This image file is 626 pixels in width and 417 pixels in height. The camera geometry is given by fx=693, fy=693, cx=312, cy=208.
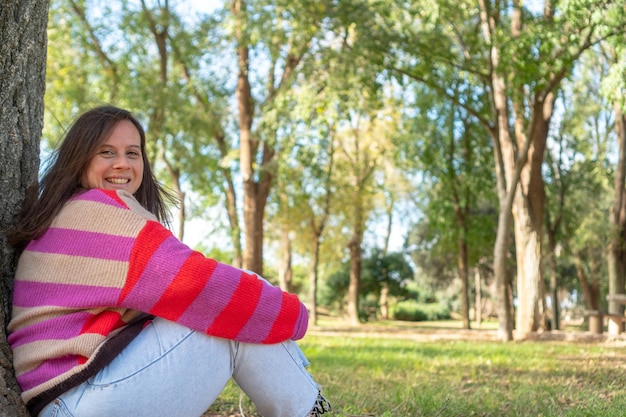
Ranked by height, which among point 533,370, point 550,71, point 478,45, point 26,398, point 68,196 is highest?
point 478,45

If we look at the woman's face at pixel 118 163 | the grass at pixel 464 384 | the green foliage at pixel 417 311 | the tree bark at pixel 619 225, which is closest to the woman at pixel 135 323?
the woman's face at pixel 118 163

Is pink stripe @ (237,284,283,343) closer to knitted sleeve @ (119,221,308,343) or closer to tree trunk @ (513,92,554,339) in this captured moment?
knitted sleeve @ (119,221,308,343)

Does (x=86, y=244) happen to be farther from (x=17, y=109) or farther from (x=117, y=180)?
(x=17, y=109)

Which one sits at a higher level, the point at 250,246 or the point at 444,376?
the point at 250,246

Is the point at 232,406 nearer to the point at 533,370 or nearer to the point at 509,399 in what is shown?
the point at 509,399

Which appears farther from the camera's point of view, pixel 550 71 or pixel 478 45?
pixel 478 45

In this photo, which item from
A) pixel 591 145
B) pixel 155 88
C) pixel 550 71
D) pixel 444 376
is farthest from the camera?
pixel 591 145

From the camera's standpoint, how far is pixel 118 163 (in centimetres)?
279

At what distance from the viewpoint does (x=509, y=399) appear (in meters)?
4.59

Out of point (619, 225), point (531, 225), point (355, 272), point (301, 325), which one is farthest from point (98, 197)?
point (355, 272)

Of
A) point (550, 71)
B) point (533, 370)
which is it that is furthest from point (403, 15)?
point (533, 370)

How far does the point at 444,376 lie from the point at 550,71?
729 cm

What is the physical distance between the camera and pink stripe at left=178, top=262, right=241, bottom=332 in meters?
2.37

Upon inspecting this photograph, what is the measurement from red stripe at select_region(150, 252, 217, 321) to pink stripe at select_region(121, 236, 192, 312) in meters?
0.02
